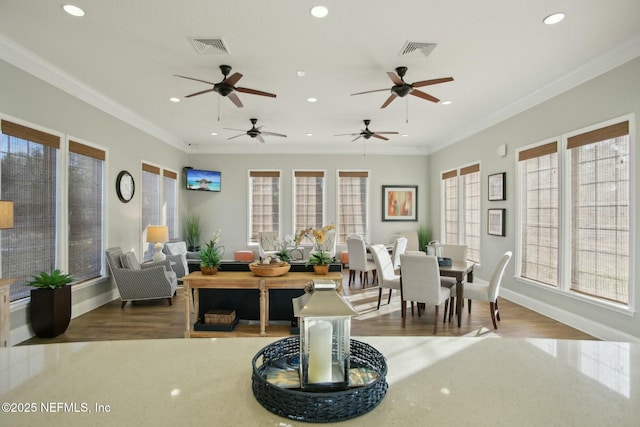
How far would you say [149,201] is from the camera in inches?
251

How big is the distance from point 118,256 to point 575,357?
538 centimetres

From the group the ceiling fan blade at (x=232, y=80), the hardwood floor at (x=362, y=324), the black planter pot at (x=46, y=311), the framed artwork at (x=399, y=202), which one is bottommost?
the hardwood floor at (x=362, y=324)

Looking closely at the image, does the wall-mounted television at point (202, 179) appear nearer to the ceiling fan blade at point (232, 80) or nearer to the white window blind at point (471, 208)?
the ceiling fan blade at point (232, 80)

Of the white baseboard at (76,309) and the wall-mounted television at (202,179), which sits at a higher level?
the wall-mounted television at (202,179)

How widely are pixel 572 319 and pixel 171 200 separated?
24.0 feet

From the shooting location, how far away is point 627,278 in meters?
3.44

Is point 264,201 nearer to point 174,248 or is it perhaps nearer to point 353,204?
point 353,204

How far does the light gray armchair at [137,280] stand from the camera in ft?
15.4

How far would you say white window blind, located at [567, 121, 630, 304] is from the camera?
11.4ft

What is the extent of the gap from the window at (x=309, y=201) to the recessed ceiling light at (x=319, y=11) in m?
5.63

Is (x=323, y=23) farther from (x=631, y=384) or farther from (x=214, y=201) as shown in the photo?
(x=214, y=201)

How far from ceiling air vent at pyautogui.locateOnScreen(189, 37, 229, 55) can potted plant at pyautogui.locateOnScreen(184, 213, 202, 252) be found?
206 inches

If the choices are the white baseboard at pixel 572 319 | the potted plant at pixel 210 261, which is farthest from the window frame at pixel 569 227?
the potted plant at pixel 210 261

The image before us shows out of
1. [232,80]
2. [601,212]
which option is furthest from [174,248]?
[601,212]
